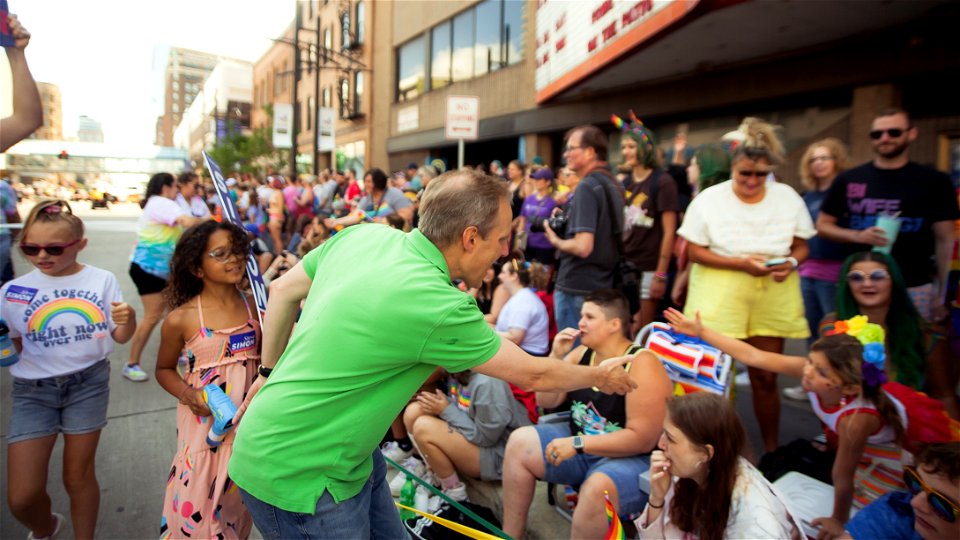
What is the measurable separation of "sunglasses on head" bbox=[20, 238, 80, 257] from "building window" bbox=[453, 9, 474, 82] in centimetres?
1548

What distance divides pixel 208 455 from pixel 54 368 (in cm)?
96

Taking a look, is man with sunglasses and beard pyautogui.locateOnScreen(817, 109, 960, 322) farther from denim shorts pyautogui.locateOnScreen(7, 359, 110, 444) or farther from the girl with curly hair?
denim shorts pyautogui.locateOnScreen(7, 359, 110, 444)

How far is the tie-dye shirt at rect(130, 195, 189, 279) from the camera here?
218 inches

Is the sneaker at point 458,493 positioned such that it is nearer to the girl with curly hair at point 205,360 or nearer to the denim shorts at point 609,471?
the denim shorts at point 609,471

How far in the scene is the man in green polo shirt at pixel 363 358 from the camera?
1.46m

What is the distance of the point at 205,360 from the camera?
2.42 meters

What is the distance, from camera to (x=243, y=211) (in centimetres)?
1414

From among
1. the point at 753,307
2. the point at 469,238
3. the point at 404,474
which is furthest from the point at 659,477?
the point at 753,307

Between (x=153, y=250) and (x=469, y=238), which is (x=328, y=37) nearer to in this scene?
(x=153, y=250)

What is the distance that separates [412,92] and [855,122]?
15649 mm

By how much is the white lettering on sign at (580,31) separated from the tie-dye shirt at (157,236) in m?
5.58

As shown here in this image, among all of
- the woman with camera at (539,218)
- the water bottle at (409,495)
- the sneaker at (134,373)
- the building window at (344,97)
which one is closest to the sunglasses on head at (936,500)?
the water bottle at (409,495)

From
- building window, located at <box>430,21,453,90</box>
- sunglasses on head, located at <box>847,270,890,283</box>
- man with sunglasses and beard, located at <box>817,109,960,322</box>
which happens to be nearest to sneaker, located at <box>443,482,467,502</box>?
sunglasses on head, located at <box>847,270,890,283</box>

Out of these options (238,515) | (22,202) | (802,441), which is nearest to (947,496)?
(802,441)
